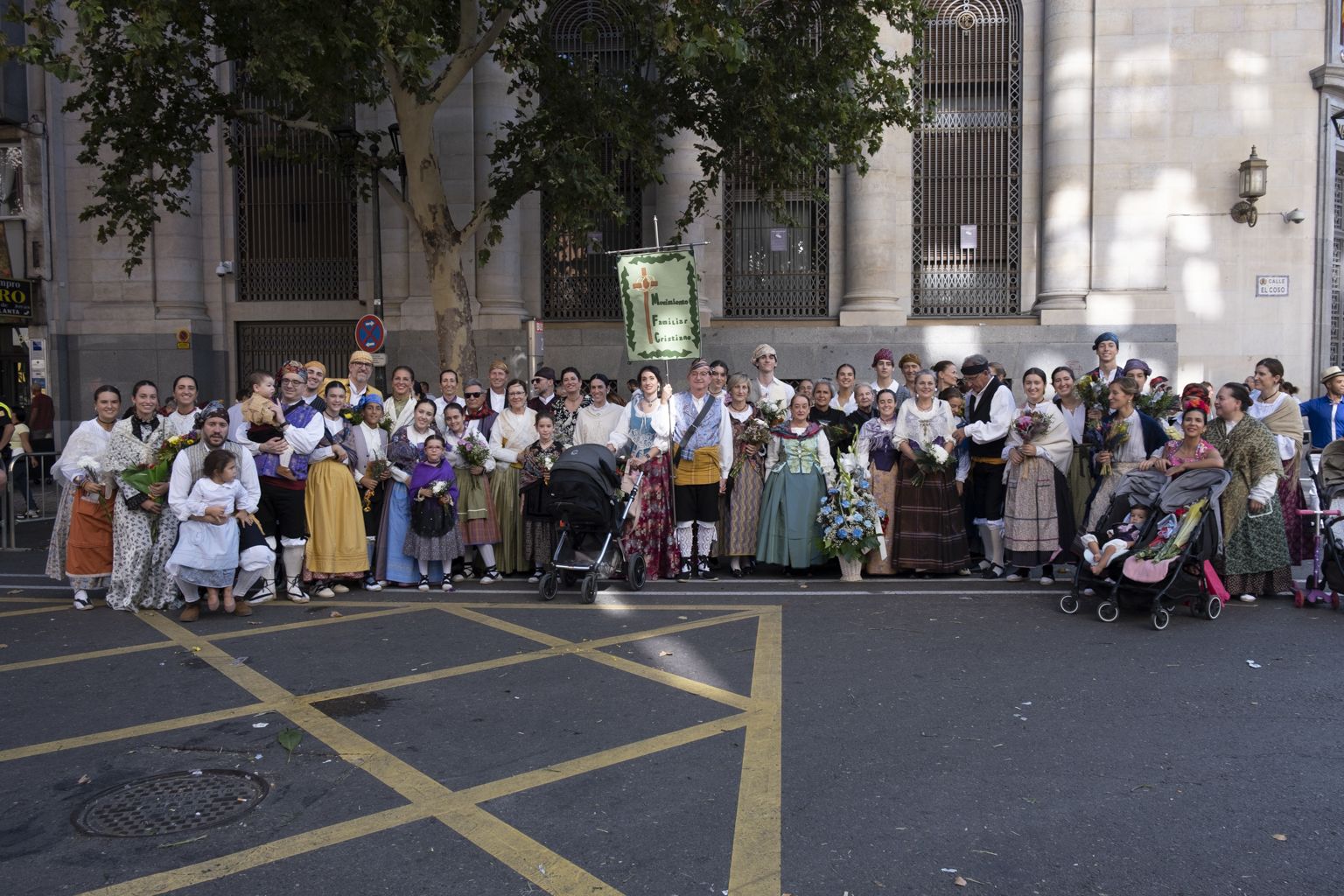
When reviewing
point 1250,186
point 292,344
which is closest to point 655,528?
point 292,344

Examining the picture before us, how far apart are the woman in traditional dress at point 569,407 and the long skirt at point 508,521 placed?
2.00 ft

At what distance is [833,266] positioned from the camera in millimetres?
18359

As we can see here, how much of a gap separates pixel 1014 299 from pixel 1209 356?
347cm

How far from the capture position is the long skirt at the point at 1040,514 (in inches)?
358

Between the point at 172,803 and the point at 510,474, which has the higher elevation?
the point at 510,474

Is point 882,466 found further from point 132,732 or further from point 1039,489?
point 132,732

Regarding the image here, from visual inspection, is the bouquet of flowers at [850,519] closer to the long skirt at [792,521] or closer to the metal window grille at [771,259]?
the long skirt at [792,521]

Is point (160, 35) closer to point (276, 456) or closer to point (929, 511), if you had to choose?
point (276, 456)

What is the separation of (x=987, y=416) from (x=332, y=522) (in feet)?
20.4

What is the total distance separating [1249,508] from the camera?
26.9ft

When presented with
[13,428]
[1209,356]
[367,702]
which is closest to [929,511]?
[367,702]

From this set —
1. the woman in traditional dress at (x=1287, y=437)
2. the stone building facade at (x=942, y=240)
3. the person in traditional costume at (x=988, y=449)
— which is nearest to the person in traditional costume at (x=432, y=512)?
the person in traditional costume at (x=988, y=449)

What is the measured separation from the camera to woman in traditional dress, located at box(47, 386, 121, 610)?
850 centimetres

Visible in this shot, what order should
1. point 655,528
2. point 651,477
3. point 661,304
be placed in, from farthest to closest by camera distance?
point 661,304, point 655,528, point 651,477
